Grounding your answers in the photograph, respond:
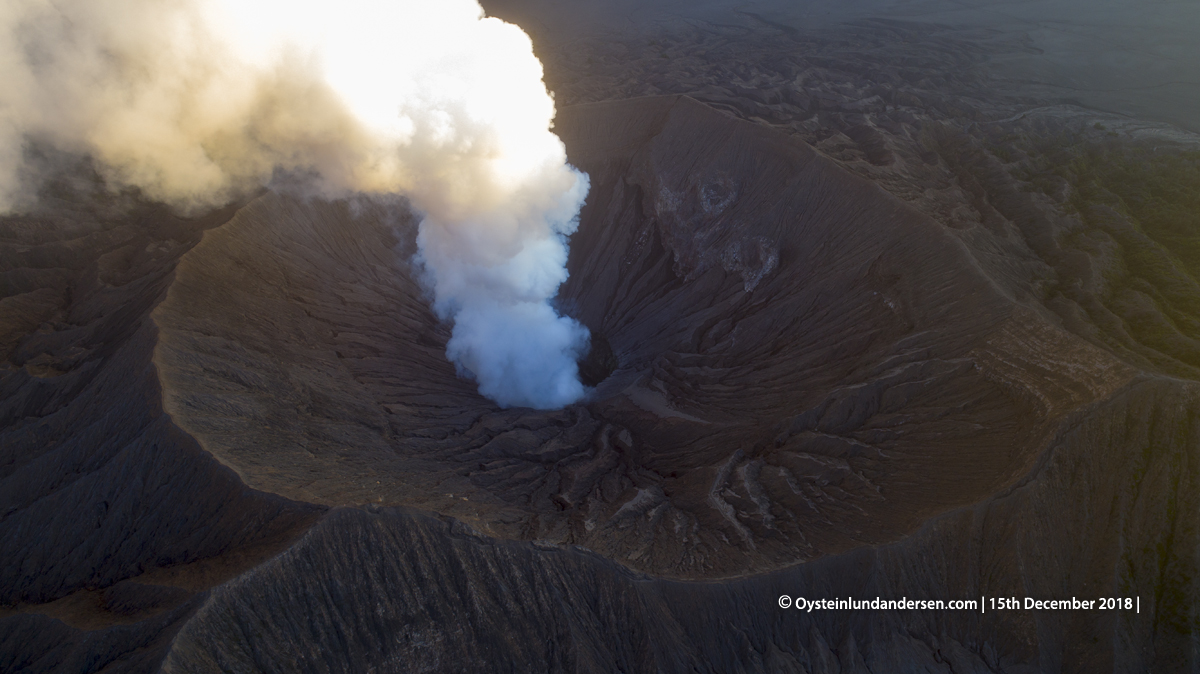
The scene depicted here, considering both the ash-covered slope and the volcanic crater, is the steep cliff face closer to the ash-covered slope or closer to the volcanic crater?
the ash-covered slope

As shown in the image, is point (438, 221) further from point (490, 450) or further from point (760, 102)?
point (760, 102)

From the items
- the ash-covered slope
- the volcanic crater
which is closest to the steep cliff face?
the ash-covered slope

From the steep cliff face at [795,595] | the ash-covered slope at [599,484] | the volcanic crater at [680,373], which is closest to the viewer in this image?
the steep cliff face at [795,595]

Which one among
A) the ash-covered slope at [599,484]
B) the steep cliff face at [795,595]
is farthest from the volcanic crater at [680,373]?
the steep cliff face at [795,595]

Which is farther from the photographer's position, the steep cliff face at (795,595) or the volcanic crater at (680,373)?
the volcanic crater at (680,373)

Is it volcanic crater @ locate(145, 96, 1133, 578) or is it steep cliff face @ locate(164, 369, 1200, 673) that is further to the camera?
volcanic crater @ locate(145, 96, 1133, 578)

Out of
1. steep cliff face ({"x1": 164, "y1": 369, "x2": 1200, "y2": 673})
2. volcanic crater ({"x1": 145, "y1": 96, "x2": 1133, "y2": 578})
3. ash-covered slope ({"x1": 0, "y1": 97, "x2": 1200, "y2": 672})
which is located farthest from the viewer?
volcanic crater ({"x1": 145, "y1": 96, "x2": 1133, "y2": 578})

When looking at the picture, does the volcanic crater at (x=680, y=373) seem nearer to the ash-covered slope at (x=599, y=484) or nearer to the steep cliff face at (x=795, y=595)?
the ash-covered slope at (x=599, y=484)

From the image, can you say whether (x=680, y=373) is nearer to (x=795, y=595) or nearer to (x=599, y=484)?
(x=599, y=484)

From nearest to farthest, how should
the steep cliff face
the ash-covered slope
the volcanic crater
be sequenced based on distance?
1. the steep cliff face
2. the ash-covered slope
3. the volcanic crater

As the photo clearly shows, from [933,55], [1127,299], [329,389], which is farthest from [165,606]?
[933,55]

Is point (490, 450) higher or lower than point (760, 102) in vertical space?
lower
